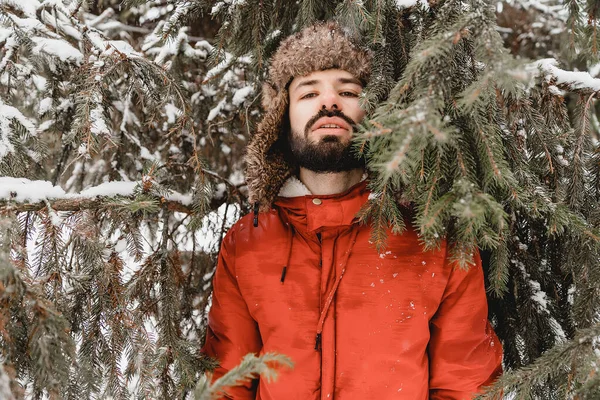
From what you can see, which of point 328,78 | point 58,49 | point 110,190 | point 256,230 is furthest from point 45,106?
point 328,78

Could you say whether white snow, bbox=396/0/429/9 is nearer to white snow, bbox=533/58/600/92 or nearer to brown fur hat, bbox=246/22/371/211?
brown fur hat, bbox=246/22/371/211

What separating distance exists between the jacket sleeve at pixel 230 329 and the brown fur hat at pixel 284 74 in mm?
394

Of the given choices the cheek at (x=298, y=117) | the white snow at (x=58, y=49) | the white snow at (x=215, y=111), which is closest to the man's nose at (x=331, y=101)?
the cheek at (x=298, y=117)

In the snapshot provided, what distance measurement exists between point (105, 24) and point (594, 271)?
3.71 m

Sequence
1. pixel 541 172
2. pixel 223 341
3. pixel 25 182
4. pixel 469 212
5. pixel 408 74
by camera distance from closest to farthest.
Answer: pixel 469 212, pixel 408 74, pixel 25 182, pixel 541 172, pixel 223 341

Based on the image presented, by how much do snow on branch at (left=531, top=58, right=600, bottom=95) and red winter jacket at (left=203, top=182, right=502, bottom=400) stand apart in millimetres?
957

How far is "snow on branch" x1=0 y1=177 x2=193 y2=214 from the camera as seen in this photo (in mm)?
1784

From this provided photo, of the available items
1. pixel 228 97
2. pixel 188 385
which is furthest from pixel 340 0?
pixel 188 385

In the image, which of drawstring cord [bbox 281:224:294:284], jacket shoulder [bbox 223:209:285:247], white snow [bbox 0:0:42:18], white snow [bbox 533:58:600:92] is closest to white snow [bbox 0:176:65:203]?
jacket shoulder [bbox 223:209:285:247]

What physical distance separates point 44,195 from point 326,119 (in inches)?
54.9

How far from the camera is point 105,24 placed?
3.71 meters

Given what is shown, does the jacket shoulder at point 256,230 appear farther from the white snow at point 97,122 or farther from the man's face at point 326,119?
the white snow at point 97,122

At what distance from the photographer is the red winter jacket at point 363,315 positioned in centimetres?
214

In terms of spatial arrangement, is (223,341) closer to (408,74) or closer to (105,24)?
(408,74)
